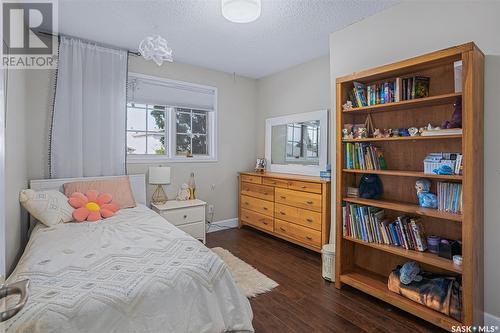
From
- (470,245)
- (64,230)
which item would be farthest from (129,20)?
(470,245)

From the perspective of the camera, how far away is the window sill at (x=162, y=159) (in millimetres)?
3383

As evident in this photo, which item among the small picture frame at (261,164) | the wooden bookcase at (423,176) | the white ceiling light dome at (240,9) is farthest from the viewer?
the small picture frame at (261,164)

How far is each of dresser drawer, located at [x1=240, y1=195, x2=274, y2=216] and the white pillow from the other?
89.6 inches

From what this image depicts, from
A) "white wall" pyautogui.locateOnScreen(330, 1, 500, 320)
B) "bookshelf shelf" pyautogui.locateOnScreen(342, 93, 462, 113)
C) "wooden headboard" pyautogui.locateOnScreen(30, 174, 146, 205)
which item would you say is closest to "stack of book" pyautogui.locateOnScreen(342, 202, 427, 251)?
"white wall" pyautogui.locateOnScreen(330, 1, 500, 320)

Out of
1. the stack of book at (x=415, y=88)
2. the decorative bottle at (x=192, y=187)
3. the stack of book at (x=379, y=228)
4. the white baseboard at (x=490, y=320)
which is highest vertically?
the stack of book at (x=415, y=88)

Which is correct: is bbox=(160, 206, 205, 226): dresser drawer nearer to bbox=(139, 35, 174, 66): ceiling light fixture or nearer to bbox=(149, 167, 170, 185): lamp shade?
bbox=(149, 167, 170, 185): lamp shade

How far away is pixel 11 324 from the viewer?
Result: 1019 mm

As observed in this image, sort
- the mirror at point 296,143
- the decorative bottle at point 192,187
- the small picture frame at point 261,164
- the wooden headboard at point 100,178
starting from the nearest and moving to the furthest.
Answer: 1. the wooden headboard at point 100,178
2. the mirror at point 296,143
3. the decorative bottle at point 192,187
4. the small picture frame at point 261,164

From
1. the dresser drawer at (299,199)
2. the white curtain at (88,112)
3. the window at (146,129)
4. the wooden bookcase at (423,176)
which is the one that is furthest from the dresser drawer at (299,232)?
the white curtain at (88,112)

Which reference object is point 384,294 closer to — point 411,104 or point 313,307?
point 313,307

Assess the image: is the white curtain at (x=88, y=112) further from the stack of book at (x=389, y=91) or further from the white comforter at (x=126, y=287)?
the stack of book at (x=389, y=91)

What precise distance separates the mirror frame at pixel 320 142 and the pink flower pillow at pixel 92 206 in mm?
2334

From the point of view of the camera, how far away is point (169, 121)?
369cm

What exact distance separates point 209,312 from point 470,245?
162 cm
